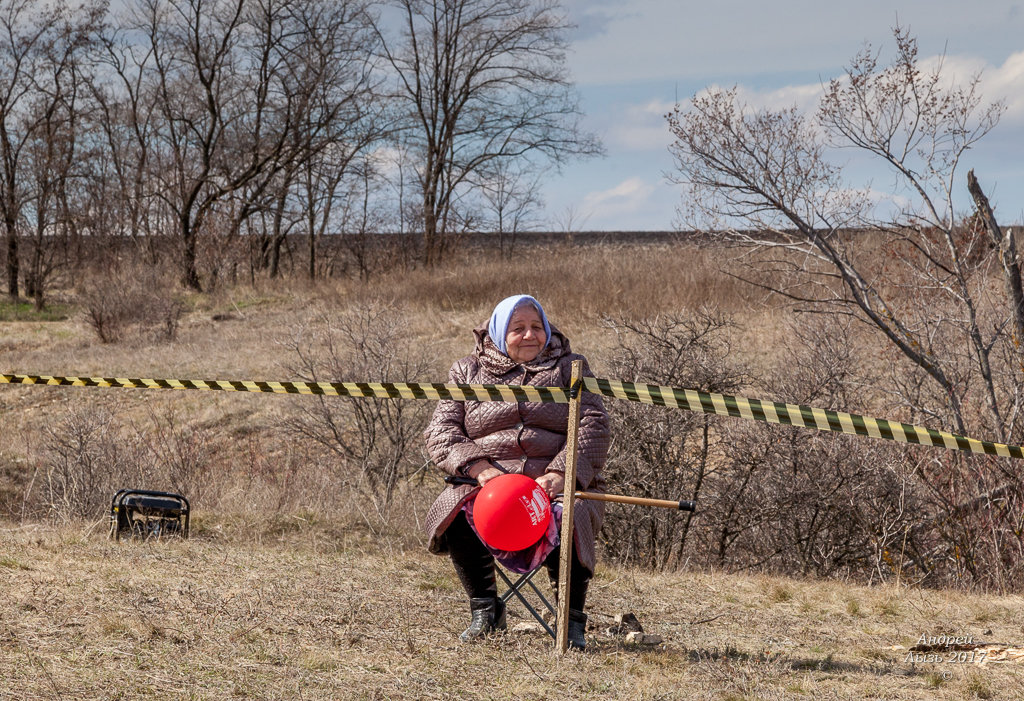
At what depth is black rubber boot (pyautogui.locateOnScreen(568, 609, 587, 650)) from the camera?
160 inches

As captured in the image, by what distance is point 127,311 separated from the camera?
2138cm

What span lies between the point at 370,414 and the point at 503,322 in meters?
7.84

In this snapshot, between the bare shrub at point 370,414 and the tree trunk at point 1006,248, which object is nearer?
the tree trunk at point 1006,248

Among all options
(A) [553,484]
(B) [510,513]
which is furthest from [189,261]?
(B) [510,513]

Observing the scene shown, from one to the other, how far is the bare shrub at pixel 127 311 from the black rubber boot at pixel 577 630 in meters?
18.4

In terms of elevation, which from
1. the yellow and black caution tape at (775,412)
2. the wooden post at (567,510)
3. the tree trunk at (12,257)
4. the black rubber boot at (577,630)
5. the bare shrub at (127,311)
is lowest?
the black rubber boot at (577,630)

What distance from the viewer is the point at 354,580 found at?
5.36 m

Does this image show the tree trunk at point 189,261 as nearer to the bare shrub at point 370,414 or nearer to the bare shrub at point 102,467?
the bare shrub at point 102,467

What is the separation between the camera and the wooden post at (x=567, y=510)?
3887mm

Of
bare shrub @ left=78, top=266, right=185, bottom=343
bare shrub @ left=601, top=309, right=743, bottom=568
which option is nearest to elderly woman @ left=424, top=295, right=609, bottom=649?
bare shrub @ left=601, top=309, right=743, bottom=568

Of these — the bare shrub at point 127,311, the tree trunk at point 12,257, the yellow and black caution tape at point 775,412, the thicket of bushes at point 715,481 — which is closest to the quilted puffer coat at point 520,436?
the yellow and black caution tape at point 775,412

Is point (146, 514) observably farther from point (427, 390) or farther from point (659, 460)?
point (659, 460)

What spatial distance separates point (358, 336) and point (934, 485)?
689cm

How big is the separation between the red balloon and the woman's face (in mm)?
631
